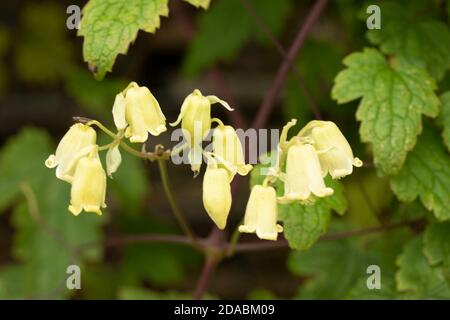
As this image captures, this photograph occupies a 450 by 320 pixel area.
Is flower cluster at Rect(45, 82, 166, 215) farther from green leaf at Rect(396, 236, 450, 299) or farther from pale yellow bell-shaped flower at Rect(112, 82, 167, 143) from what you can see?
green leaf at Rect(396, 236, 450, 299)

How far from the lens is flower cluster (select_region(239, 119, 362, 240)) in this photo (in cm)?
136

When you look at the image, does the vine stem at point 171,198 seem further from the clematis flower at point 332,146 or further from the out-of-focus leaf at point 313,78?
the out-of-focus leaf at point 313,78

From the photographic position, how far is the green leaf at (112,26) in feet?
5.08

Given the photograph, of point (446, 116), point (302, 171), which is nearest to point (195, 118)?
point (302, 171)

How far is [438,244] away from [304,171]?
1.62 feet

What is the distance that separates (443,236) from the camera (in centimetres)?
172

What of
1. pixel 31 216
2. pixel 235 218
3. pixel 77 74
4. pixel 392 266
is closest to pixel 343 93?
pixel 392 266

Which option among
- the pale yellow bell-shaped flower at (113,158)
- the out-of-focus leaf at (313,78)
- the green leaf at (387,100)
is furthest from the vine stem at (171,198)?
the out-of-focus leaf at (313,78)

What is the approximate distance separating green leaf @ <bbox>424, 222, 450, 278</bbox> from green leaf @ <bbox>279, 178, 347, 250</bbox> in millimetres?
216

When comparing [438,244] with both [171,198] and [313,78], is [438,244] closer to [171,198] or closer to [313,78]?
[171,198]

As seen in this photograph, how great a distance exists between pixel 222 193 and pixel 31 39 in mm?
2071

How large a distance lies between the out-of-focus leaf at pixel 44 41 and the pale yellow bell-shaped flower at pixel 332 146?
→ 1.92 meters

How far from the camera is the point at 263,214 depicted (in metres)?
1.39
